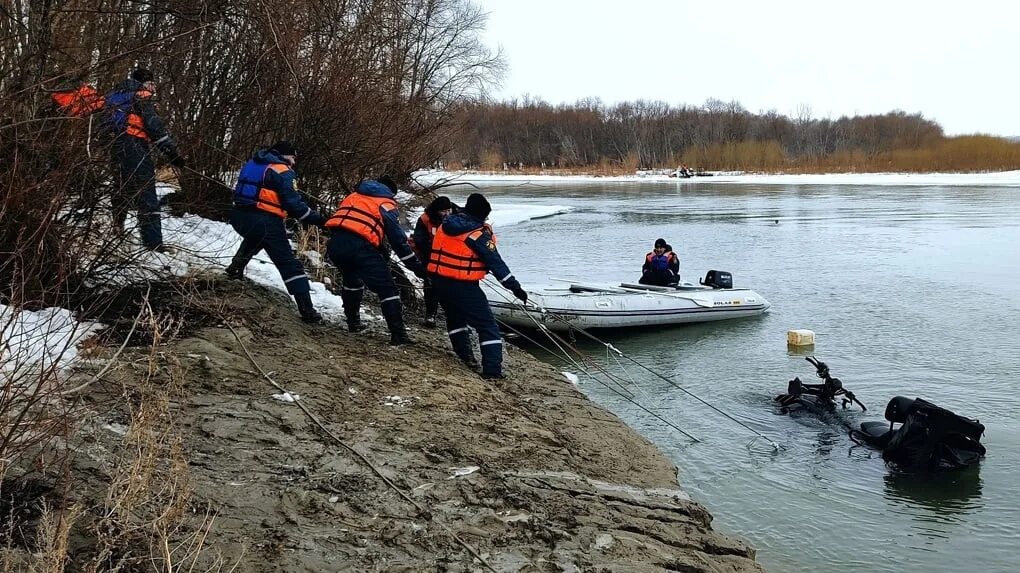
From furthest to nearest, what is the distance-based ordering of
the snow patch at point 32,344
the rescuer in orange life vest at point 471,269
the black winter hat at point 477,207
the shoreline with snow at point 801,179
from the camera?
the shoreline with snow at point 801,179
the rescuer in orange life vest at point 471,269
the black winter hat at point 477,207
the snow patch at point 32,344

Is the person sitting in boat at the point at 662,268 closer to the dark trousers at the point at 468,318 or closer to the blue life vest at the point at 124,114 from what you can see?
the dark trousers at the point at 468,318

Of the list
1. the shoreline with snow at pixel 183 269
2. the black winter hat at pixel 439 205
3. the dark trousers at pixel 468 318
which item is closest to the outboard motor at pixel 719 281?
the shoreline with snow at pixel 183 269

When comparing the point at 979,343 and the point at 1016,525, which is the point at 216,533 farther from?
the point at 979,343

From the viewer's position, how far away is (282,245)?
6230mm

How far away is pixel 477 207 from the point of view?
5844 millimetres

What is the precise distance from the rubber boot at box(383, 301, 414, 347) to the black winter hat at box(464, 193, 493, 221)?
102cm

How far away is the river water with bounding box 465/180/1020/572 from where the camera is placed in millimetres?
5469

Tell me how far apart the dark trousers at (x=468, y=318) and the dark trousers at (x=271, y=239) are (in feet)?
3.73

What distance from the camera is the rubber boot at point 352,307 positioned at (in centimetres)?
644

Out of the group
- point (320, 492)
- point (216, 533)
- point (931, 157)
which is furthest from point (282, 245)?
point (931, 157)

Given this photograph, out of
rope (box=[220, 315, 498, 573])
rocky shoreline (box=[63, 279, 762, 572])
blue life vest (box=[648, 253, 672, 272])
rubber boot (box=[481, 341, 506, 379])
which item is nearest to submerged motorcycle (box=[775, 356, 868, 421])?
rocky shoreline (box=[63, 279, 762, 572])

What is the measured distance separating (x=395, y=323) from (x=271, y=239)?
3.90ft

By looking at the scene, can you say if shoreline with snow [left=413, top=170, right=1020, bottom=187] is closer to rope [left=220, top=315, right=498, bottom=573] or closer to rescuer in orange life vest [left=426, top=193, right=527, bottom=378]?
rescuer in orange life vest [left=426, top=193, right=527, bottom=378]

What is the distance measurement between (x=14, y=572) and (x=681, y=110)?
89.1m
